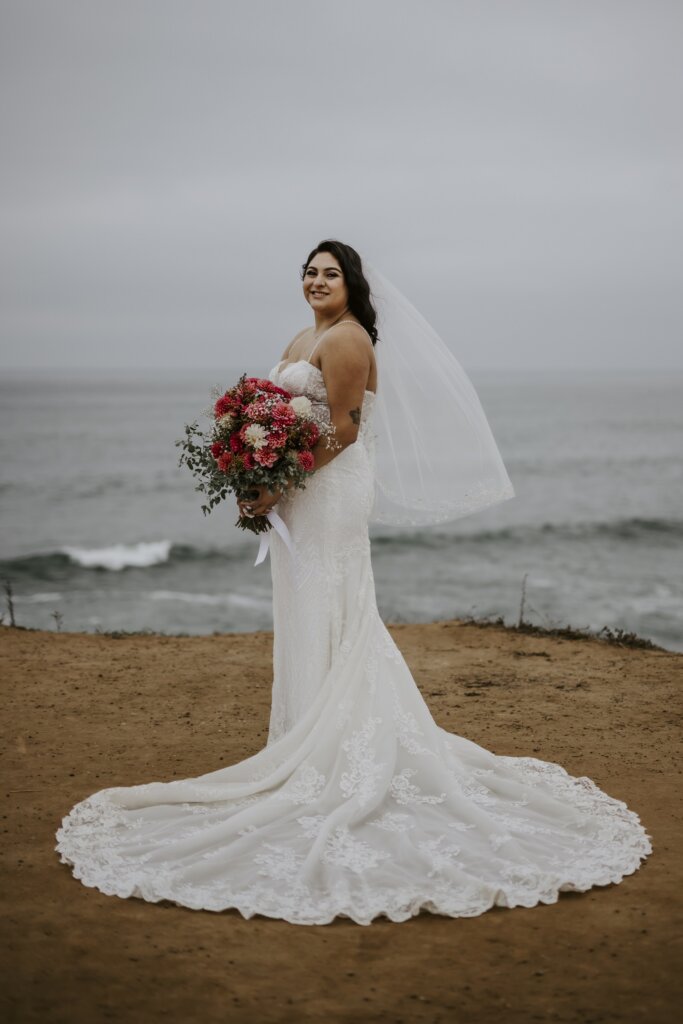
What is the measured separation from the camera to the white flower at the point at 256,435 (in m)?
4.63

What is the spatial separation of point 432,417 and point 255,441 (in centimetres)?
126

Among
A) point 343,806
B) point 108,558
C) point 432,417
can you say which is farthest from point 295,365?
point 108,558

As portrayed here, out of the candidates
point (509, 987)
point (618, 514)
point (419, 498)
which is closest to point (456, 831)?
point (509, 987)

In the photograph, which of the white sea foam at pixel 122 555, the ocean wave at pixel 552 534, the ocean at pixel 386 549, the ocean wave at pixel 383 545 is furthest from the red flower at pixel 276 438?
the ocean wave at pixel 552 534

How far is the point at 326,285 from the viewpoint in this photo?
495 cm

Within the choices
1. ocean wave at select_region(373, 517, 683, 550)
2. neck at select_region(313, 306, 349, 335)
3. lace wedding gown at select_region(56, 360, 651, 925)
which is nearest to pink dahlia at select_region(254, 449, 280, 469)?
lace wedding gown at select_region(56, 360, 651, 925)

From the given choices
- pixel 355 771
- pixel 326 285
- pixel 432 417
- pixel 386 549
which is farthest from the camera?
pixel 386 549

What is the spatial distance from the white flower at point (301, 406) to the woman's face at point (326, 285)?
53 cm

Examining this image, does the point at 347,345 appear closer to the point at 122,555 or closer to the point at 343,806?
the point at 343,806

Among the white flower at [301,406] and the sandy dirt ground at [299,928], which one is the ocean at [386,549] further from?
the white flower at [301,406]

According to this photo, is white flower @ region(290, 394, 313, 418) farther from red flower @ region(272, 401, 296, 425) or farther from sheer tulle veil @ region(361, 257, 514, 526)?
sheer tulle veil @ region(361, 257, 514, 526)

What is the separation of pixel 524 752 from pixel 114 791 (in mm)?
2572

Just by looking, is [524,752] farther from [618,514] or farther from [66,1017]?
[618,514]

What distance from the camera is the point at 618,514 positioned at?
33.8 meters
